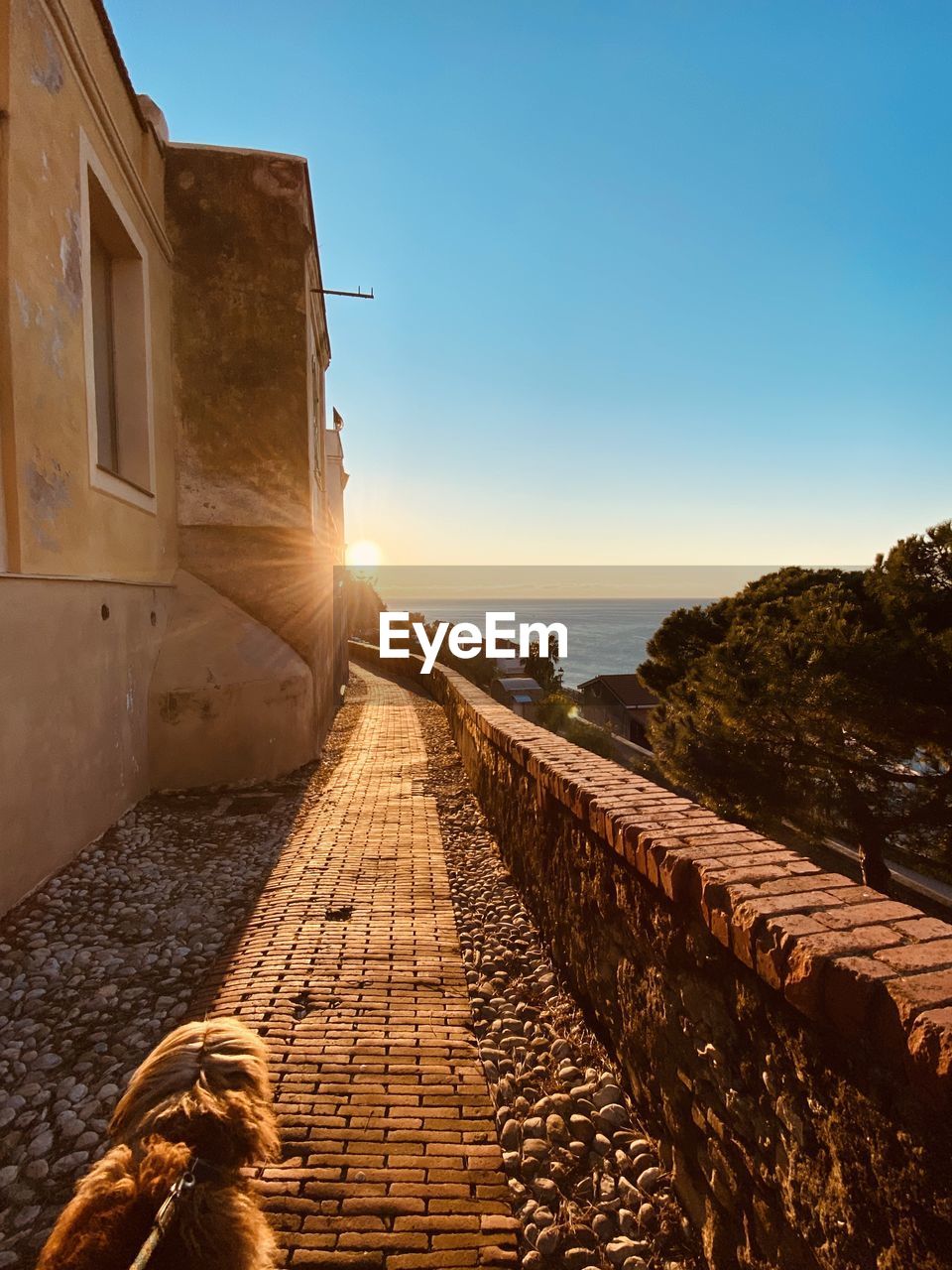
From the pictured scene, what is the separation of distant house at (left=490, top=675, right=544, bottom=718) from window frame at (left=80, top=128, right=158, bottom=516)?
80.3ft

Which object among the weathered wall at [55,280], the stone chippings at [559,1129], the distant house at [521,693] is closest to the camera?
the stone chippings at [559,1129]

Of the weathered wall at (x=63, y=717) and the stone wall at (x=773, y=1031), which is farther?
the weathered wall at (x=63, y=717)

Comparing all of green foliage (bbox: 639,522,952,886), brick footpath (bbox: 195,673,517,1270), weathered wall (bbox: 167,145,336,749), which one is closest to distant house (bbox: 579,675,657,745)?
green foliage (bbox: 639,522,952,886)

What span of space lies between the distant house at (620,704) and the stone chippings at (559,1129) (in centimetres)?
3403

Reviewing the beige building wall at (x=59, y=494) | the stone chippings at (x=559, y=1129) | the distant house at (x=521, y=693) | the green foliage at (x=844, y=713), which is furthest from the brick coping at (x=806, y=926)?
the distant house at (x=521, y=693)

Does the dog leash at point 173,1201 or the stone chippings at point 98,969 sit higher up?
the dog leash at point 173,1201

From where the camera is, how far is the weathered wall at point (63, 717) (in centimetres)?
488

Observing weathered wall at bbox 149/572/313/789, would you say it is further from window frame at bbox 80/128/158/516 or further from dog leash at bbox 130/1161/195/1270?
dog leash at bbox 130/1161/195/1270

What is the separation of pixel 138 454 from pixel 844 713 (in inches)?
407

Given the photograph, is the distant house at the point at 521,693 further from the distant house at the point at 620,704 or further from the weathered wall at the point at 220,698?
the weathered wall at the point at 220,698

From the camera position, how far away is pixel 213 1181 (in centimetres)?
143

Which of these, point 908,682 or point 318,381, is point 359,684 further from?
point 908,682

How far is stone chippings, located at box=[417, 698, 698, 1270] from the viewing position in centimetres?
234

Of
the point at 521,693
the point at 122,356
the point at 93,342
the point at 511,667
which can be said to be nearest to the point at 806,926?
the point at 93,342
